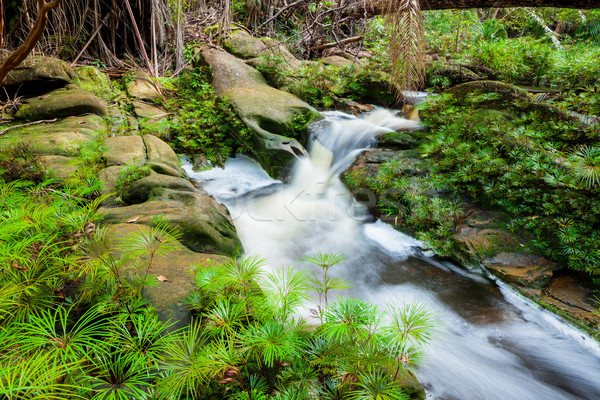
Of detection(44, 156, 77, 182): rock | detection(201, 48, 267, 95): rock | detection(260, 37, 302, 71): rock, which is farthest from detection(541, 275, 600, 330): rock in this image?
detection(260, 37, 302, 71): rock

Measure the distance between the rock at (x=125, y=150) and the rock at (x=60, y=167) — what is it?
467 millimetres

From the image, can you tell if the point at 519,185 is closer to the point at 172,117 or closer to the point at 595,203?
the point at 595,203

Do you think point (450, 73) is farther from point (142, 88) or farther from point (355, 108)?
point (142, 88)

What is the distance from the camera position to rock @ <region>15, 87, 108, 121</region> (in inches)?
203

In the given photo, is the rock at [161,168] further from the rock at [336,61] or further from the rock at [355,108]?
the rock at [336,61]

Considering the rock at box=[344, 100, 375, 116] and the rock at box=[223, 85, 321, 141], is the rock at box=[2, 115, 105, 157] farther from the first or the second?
the rock at box=[344, 100, 375, 116]

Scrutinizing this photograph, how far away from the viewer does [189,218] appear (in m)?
2.99

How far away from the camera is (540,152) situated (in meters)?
3.76

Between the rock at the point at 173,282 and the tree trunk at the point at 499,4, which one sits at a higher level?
the tree trunk at the point at 499,4

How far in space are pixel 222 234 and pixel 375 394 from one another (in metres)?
2.37

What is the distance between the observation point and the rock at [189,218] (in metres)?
2.87

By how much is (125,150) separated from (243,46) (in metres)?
5.45

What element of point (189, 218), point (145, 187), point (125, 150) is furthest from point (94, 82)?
point (189, 218)

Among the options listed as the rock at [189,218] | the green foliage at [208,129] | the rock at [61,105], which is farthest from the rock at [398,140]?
the rock at [61,105]
